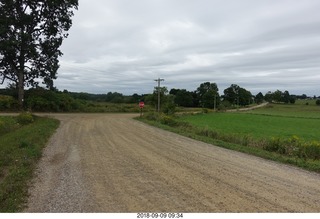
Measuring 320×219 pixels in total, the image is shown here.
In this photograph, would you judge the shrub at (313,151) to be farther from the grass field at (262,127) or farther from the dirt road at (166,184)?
the grass field at (262,127)

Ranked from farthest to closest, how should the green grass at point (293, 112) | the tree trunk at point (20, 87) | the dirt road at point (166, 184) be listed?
the green grass at point (293, 112)
the tree trunk at point (20, 87)
the dirt road at point (166, 184)

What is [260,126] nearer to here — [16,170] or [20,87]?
[20,87]

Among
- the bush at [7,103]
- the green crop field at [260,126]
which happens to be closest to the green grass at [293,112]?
the green crop field at [260,126]

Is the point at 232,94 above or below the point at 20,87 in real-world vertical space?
above

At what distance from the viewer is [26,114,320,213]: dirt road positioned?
17.8 feet

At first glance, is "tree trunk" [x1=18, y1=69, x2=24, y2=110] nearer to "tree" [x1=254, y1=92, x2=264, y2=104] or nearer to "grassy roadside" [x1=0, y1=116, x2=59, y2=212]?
"grassy roadside" [x1=0, y1=116, x2=59, y2=212]

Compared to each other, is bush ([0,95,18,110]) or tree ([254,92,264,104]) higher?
tree ([254,92,264,104])

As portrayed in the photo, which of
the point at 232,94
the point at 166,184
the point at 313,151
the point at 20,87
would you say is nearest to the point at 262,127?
the point at 313,151

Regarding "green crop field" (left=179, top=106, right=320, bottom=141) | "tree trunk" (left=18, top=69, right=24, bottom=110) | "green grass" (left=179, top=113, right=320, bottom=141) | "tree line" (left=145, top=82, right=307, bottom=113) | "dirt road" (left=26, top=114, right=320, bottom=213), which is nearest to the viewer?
"dirt road" (left=26, top=114, right=320, bottom=213)

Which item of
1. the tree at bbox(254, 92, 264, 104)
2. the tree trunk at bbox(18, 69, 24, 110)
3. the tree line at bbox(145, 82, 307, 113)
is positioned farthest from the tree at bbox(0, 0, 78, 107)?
the tree at bbox(254, 92, 264, 104)

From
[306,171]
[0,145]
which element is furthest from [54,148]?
[306,171]

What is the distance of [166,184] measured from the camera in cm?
688

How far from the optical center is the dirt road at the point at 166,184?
543 centimetres

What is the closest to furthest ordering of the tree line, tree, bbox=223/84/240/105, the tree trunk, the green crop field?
the green crop field → the tree trunk → the tree line → tree, bbox=223/84/240/105
